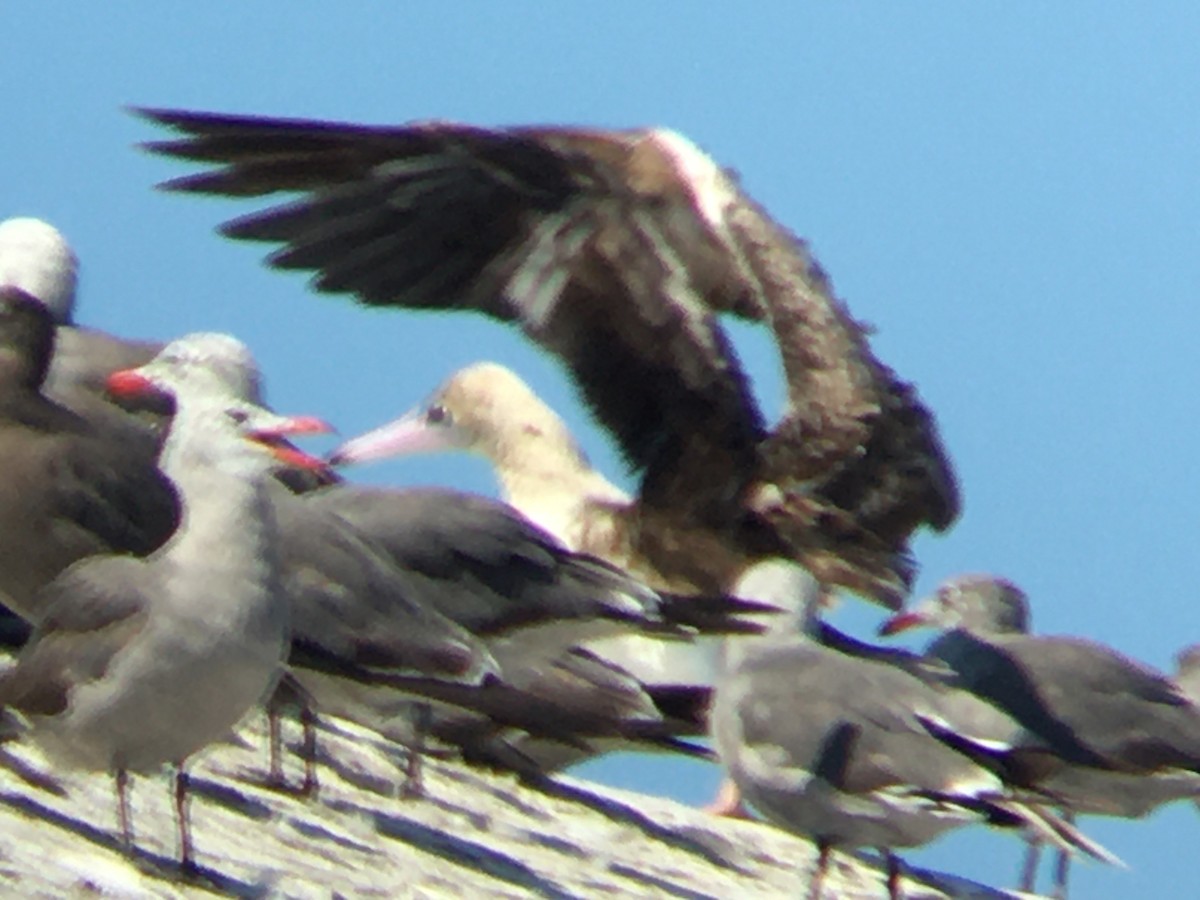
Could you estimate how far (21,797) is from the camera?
5.54 metres

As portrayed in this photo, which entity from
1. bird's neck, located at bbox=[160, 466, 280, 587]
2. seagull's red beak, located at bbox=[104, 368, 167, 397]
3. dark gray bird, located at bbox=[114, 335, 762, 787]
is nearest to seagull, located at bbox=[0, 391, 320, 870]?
bird's neck, located at bbox=[160, 466, 280, 587]

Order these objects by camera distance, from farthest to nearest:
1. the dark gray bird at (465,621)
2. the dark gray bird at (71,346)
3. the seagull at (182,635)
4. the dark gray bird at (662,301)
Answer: the dark gray bird at (662,301), the dark gray bird at (71,346), the dark gray bird at (465,621), the seagull at (182,635)

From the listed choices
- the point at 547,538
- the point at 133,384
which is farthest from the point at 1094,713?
the point at 133,384

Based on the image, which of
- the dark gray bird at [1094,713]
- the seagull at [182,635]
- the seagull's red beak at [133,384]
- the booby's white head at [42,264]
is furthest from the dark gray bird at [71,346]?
the dark gray bird at [1094,713]

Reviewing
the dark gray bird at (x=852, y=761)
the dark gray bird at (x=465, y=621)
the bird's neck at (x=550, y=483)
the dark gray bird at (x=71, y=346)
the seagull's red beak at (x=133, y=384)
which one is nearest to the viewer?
the seagull's red beak at (x=133, y=384)

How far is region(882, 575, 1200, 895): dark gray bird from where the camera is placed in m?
8.07

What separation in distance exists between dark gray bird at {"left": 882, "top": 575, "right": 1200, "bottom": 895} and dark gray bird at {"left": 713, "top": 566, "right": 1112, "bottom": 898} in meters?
0.81

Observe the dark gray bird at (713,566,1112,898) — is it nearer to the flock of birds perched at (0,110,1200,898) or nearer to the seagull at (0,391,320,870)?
the flock of birds perched at (0,110,1200,898)

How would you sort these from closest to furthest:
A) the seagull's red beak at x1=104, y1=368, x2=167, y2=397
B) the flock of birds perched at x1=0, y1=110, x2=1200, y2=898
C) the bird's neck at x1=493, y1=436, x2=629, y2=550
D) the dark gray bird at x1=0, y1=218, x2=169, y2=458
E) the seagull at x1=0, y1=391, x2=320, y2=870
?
the seagull at x1=0, y1=391, x2=320, y2=870
the flock of birds perched at x1=0, y1=110, x2=1200, y2=898
the seagull's red beak at x1=104, y1=368, x2=167, y2=397
the dark gray bird at x1=0, y1=218, x2=169, y2=458
the bird's neck at x1=493, y1=436, x2=629, y2=550

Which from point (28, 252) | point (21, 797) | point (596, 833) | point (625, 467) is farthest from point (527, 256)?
point (21, 797)

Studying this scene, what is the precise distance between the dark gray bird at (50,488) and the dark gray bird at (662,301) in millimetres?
2297

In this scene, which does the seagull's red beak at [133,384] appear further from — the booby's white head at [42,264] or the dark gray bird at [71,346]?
the booby's white head at [42,264]

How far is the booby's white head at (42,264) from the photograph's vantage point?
8875mm

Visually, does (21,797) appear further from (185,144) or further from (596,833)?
(185,144)
